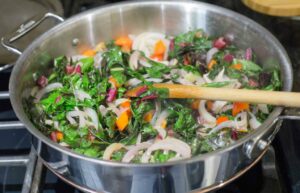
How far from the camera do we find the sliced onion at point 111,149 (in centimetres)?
115

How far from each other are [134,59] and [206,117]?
36 cm

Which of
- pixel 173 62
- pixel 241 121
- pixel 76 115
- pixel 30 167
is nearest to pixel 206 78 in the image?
pixel 173 62

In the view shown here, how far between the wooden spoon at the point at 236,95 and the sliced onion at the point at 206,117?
97 mm

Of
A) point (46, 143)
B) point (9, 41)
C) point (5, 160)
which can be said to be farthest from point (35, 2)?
point (46, 143)

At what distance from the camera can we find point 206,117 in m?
1.29

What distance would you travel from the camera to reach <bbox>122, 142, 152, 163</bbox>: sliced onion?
114 cm

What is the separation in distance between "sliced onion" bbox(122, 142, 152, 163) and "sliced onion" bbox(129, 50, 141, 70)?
0.37m

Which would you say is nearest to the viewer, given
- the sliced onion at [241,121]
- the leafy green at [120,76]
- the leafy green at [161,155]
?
the leafy green at [161,155]

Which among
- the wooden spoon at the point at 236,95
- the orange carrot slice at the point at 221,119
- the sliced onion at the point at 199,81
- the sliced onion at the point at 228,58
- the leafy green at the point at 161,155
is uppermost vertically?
the wooden spoon at the point at 236,95

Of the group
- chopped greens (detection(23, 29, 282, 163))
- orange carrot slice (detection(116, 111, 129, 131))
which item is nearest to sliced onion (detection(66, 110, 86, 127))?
chopped greens (detection(23, 29, 282, 163))

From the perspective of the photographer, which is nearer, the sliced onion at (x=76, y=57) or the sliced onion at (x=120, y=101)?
the sliced onion at (x=120, y=101)

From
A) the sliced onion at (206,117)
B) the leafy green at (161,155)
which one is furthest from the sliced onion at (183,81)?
the leafy green at (161,155)

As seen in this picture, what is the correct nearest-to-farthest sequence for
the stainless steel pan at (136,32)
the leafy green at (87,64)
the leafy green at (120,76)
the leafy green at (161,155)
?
the stainless steel pan at (136,32), the leafy green at (161,155), the leafy green at (120,76), the leafy green at (87,64)

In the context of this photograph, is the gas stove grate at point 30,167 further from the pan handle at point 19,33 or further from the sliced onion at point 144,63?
the sliced onion at point 144,63
